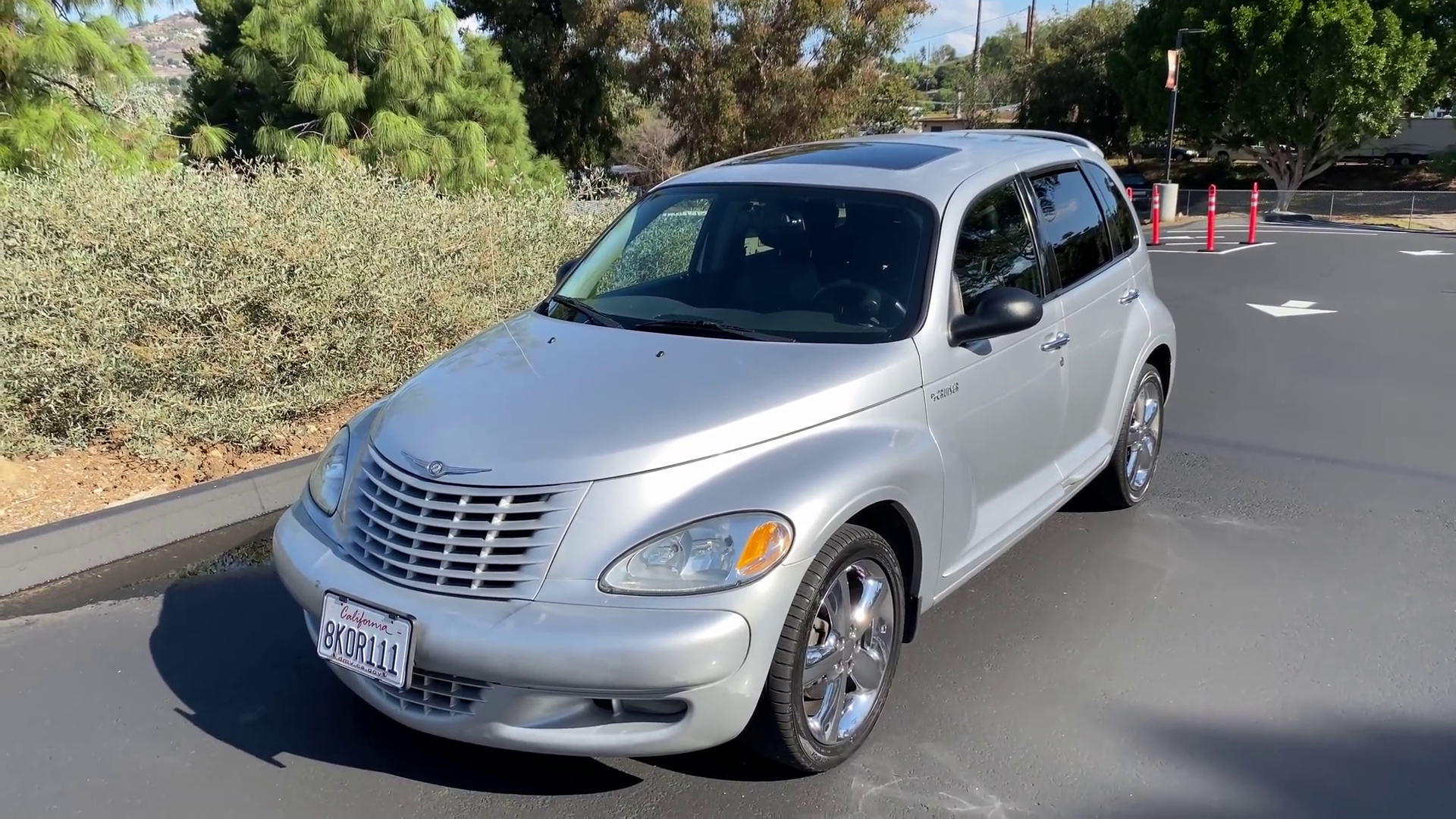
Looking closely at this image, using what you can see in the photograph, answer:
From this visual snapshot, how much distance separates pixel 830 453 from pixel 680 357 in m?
0.65

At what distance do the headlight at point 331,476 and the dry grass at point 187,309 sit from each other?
2.66 metres

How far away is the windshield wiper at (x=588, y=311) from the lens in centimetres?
401

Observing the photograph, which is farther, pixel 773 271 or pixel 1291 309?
pixel 1291 309

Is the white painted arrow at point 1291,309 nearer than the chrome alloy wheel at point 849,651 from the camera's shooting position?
No

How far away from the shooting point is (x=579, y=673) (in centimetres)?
274

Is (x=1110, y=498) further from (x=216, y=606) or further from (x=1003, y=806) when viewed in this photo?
(x=216, y=606)

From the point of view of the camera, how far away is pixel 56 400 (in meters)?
5.81

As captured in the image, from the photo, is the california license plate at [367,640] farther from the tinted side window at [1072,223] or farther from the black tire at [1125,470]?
the black tire at [1125,470]

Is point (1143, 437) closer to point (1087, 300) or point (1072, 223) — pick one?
point (1087, 300)

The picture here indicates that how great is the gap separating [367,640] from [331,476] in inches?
29.4

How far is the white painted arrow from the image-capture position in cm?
1112

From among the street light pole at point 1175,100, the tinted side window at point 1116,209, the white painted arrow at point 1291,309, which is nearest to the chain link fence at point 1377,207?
the street light pole at point 1175,100

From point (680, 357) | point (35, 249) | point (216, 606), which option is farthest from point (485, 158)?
point (680, 357)

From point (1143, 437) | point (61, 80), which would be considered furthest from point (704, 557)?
point (61, 80)
